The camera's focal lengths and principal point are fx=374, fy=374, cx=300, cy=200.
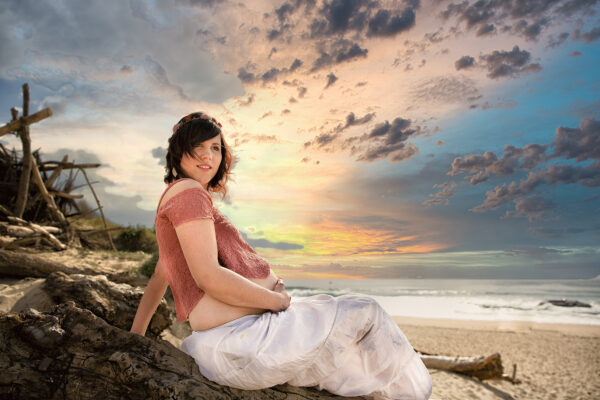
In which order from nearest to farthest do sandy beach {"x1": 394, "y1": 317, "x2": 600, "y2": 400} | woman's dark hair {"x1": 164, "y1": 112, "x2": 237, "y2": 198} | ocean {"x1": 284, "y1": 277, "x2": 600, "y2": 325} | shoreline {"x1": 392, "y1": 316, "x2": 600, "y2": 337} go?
woman's dark hair {"x1": 164, "y1": 112, "x2": 237, "y2": 198}, sandy beach {"x1": 394, "y1": 317, "x2": 600, "y2": 400}, shoreline {"x1": 392, "y1": 316, "x2": 600, "y2": 337}, ocean {"x1": 284, "y1": 277, "x2": 600, "y2": 325}

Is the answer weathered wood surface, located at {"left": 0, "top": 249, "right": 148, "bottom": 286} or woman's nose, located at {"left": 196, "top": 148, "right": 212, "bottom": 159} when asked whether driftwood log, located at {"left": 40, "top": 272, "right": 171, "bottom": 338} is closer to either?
woman's nose, located at {"left": 196, "top": 148, "right": 212, "bottom": 159}

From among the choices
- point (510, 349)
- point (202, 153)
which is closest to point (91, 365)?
point (202, 153)

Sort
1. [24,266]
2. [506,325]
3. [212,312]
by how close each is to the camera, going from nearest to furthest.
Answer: [212,312] → [24,266] → [506,325]

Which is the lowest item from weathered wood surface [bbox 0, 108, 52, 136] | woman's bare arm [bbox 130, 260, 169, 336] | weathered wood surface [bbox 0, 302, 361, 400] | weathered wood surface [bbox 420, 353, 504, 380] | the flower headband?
weathered wood surface [bbox 420, 353, 504, 380]

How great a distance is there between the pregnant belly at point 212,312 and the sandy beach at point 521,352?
4.75 metres

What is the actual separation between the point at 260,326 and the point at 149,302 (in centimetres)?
98

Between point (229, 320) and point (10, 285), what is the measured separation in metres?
5.60

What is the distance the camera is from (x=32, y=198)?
37.3 feet

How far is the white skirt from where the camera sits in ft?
5.51

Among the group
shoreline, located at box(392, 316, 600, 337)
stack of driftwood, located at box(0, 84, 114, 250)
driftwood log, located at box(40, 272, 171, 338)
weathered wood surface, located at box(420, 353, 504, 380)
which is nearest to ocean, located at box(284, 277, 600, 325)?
shoreline, located at box(392, 316, 600, 337)

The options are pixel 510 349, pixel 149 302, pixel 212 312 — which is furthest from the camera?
pixel 510 349

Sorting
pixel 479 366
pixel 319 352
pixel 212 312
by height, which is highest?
pixel 212 312

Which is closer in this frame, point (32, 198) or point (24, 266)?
point (24, 266)

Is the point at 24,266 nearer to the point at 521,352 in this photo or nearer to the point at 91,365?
the point at 91,365
